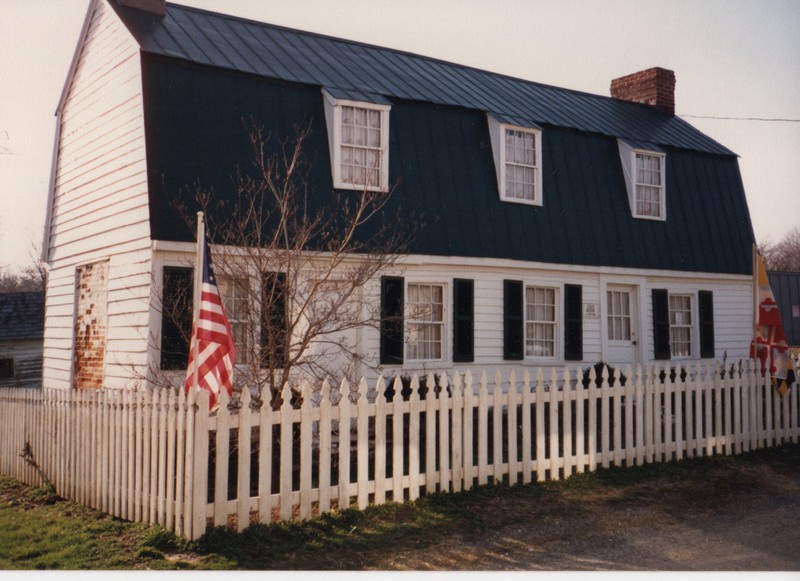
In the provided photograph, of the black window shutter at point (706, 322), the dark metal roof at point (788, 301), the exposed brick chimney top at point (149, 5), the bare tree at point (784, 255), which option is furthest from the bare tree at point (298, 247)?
the bare tree at point (784, 255)

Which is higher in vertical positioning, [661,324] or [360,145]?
[360,145]

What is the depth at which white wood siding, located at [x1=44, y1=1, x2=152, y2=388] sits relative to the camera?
434 inches

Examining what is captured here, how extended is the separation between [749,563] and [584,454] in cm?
316

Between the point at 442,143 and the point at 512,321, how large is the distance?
11.8 feet

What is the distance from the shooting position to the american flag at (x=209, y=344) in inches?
268

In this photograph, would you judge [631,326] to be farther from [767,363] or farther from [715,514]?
[715,514]

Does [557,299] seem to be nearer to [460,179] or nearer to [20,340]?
[460,179]

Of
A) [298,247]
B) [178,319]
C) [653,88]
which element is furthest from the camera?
[653,88]

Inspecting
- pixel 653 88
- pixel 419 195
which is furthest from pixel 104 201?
pixel 653 88

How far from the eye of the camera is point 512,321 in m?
14.1

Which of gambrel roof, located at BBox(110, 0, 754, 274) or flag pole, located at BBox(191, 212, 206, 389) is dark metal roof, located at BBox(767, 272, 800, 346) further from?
flag pole, located at BBox(191, 212, 206, 389)

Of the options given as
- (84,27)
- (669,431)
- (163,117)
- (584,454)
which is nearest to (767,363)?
(669,431)

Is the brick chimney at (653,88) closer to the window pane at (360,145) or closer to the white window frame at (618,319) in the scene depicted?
the white window frame at (618,319)

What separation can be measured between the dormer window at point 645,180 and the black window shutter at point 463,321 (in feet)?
15.3
